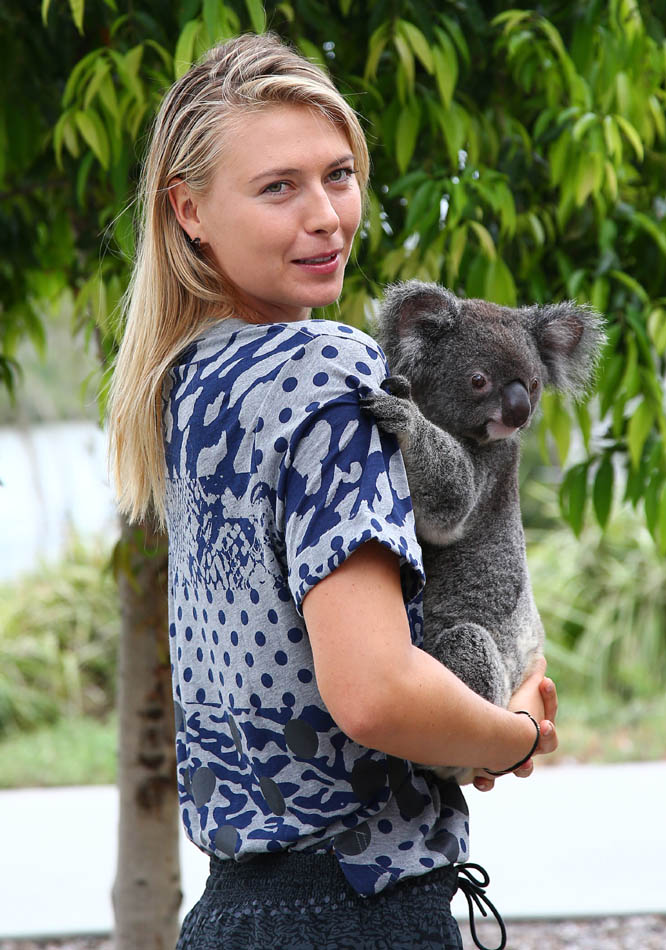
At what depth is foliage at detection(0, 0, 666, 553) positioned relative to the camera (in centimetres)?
188

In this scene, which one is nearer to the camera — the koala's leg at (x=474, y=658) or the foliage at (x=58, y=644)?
the koala's leg at (x=474, y=658)

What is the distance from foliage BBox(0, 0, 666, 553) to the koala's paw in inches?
25.7

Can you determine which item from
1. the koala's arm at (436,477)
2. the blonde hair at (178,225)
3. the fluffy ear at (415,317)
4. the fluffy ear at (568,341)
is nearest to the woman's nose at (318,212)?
the blonde hair at (178,225)

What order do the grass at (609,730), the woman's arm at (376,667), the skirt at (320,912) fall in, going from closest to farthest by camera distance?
the woman's arm at (376,667)
the skirt at (320,912)
the grass at (609,730)

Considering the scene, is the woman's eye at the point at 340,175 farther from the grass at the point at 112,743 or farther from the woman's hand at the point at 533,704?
the grass at the point at 112,743

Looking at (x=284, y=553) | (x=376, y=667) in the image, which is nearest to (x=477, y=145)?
(x=284, y=553)

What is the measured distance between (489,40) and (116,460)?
4.35 ft

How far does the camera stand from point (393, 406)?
3.87ft

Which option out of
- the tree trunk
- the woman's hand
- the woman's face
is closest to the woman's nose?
the woman's face

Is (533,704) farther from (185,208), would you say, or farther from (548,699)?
(185,208)

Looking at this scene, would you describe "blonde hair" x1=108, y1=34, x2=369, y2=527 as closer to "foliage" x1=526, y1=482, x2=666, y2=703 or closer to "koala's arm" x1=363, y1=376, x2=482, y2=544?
"koala's arm" x1=363, y1=376, x2=482, y2=544

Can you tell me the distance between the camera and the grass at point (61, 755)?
223 inches

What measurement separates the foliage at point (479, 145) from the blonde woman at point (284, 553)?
530 mm

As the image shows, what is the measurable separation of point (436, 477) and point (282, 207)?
0.41 meters
